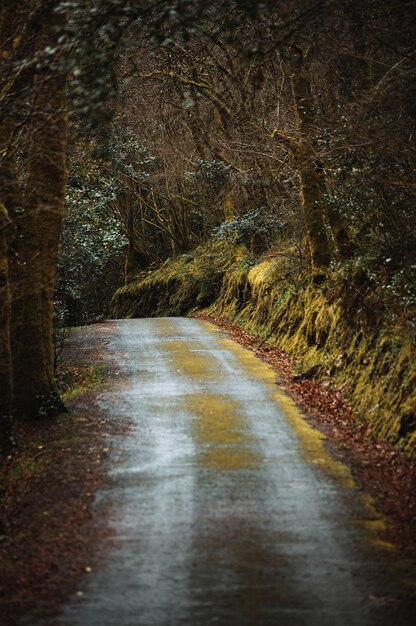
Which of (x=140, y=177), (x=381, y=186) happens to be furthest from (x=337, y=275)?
(x=140, y=177)

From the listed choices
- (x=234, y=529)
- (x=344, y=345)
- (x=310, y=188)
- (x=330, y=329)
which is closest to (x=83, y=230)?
(x=310, y=188)

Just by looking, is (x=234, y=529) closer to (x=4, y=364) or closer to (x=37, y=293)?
(x=4, y=364)

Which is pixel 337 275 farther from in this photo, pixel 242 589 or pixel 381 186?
pixel 242 589

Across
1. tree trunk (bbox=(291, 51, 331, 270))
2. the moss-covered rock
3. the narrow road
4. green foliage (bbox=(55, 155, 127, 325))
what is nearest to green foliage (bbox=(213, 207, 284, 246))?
the moss-covered rock

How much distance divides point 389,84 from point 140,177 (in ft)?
83.4

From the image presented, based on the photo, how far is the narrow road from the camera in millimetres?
5871

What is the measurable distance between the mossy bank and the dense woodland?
0.63 ft

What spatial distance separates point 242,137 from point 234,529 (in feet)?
57.7

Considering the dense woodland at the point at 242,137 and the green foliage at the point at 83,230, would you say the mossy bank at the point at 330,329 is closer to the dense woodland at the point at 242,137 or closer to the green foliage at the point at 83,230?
the dense woodland at the point at 242,137

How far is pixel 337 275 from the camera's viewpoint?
1463cm

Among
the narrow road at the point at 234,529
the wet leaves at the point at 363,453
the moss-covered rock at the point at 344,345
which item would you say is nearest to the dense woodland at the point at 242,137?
the moss-covered rock at the point at 344,345

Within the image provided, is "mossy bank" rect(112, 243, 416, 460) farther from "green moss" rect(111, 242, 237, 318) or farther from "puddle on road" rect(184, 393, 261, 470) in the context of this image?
"puddle on road" rect(184, 393, 261, 470)

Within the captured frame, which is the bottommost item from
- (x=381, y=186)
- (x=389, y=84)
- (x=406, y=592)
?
(x=406, y=592)

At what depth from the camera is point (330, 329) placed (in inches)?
595
